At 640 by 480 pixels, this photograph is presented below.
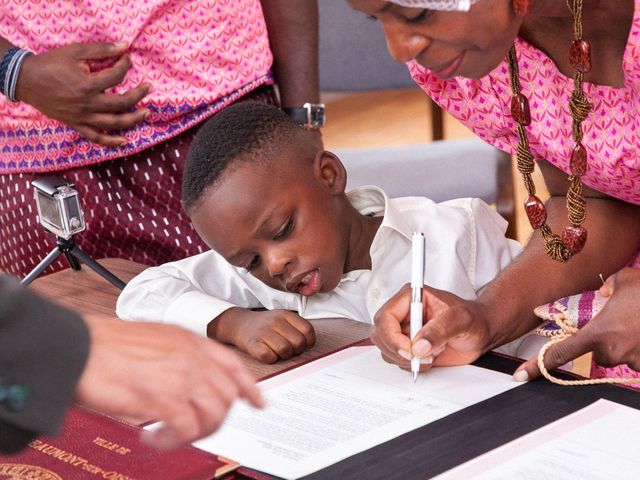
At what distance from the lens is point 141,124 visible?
186cm

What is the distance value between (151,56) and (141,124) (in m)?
0.13

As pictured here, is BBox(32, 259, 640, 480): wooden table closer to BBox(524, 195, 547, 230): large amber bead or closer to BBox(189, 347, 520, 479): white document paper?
BBox(189, 347, 520, 479): white document paper

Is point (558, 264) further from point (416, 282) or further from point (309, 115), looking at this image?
point (309, 115)

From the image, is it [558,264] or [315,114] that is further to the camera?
[315,114]

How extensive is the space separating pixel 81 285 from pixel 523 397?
960 mm

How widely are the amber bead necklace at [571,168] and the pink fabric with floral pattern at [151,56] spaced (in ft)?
2.29

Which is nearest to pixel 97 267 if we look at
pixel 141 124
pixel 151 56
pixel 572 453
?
pixel 141 124

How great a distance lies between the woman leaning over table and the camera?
1.08 metres

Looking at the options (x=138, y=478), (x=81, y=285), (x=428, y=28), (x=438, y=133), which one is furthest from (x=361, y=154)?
(x=138, y=478)

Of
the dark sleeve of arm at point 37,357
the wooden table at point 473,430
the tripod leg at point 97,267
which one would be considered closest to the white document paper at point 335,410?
the wooden table at point 473,430

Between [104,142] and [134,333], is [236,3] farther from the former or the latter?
[134,333]

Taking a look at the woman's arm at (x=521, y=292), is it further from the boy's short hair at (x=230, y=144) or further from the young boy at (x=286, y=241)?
the boy's short hair at (x=230, y=144)

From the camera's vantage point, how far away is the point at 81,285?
1771 mm

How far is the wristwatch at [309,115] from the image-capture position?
1.96 m
